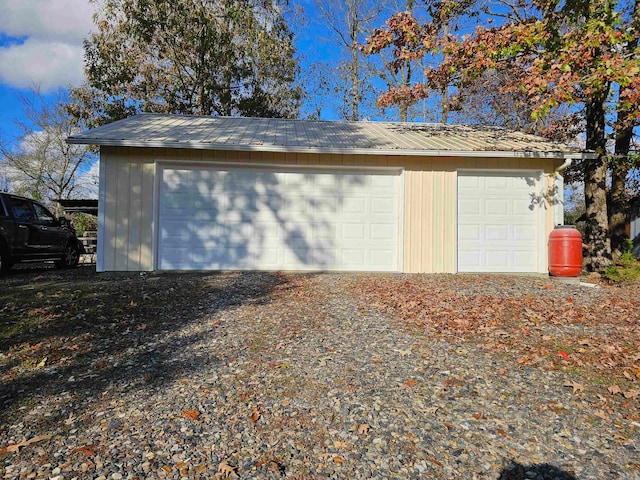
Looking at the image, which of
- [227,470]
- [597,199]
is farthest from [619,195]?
[227,470]

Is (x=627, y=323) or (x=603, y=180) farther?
(x=603, y=180)

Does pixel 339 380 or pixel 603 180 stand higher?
pixel 603 180

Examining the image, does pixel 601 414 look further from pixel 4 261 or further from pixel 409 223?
pixel 4 261

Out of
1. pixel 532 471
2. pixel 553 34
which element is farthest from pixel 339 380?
pixel 553 34

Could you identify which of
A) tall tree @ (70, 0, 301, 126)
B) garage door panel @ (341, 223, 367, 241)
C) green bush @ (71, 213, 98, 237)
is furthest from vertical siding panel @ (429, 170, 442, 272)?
green bush @ (71, 213, 98, 237)

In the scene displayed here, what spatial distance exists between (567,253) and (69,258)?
35.2ft

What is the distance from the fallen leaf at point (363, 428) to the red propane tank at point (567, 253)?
673 cm

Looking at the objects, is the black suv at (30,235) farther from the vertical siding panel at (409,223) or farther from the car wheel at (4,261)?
the vertical siding panel at (409,223)

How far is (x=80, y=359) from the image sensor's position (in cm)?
351

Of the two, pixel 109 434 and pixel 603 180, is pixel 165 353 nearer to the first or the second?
pixel 109 434

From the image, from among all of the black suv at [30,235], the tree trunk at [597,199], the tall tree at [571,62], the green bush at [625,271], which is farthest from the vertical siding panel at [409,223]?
the black suv at [30,235]

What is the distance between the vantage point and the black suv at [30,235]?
7.51 m

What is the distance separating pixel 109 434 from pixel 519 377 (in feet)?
9.57

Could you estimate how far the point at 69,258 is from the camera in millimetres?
9508
